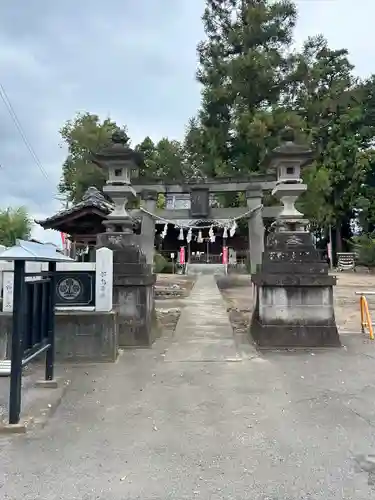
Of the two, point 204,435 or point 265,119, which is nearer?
point 204,435

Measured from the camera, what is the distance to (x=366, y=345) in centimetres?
758

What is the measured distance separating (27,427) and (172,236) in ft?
101

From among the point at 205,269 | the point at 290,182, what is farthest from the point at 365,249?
the point at 290,182

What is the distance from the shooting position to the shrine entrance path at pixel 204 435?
9.57ft

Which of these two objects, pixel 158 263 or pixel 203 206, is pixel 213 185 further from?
pixel 158 263

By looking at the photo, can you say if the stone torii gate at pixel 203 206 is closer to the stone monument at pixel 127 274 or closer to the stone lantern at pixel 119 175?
the stone lantern at pixel 119 175

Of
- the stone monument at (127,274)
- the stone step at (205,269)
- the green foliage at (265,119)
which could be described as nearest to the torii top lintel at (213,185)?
the stone monument at (127,274)

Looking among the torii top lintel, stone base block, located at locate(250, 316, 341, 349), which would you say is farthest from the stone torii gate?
stone base block, located at locate(250, 316, 341, 349)

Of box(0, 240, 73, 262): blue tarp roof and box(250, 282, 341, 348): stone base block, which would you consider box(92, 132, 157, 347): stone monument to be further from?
box(0, 240, 73, 262): blue tarp roof

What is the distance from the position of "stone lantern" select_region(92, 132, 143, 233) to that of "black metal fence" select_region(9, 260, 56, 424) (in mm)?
2923

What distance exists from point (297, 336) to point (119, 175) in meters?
4.45

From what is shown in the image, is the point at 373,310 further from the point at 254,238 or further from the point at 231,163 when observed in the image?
the point at 231,163

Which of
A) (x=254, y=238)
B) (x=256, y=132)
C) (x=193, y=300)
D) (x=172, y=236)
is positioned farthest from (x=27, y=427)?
(x=172, y=236)

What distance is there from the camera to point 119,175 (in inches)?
327
